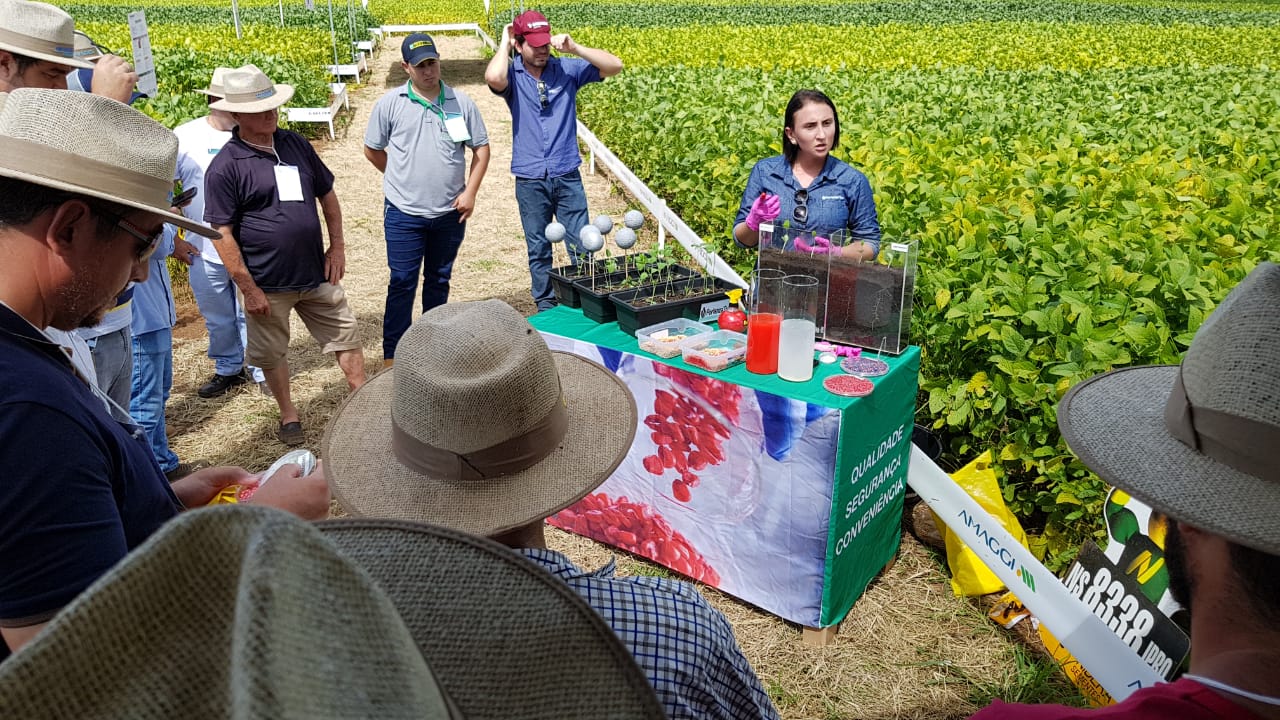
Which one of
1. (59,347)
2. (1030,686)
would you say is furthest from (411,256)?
(1030,686)

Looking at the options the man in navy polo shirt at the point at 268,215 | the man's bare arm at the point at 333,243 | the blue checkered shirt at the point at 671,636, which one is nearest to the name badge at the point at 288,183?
the man in navy polo shirt at the point at 268,215

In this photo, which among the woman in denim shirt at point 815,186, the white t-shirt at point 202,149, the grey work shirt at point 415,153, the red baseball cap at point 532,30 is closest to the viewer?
the woman in denim shirt at point 815,186

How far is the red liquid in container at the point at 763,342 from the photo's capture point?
3.47 meters

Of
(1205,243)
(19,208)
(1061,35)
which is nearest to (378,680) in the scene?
(19,208)

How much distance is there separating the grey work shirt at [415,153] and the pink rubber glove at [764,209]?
2.37m

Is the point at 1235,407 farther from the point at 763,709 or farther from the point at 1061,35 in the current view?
the point at 1061,35

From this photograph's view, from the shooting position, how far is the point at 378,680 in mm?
724

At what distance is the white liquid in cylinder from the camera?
3404 mm

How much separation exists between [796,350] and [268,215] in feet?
10.1

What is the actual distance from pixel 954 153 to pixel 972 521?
12.2 feet

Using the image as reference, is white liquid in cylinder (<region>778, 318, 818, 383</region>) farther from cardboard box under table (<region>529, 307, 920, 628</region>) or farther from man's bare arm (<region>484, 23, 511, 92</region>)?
man's bare arm (<region>484, 23, 511, 92</region>)

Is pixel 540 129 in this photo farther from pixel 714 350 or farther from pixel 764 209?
pixel 714 350

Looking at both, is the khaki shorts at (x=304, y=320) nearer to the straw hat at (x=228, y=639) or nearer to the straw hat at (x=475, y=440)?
the straw hat at (x=475, y=440)

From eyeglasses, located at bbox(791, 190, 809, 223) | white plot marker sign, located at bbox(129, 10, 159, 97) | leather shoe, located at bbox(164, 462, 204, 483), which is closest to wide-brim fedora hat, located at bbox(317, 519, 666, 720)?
eyeglasses, located at bbox(791, 190, 809, 223)
